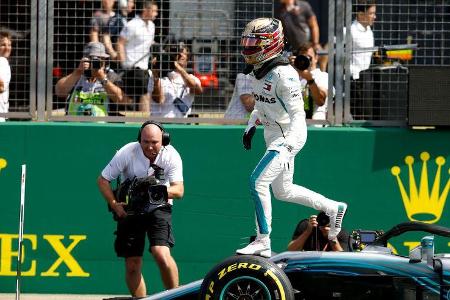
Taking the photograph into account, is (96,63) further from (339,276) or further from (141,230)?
(339,276)

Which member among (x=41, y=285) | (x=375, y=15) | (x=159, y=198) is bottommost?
(x=41, y=285)

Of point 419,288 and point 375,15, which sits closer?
point 419,288

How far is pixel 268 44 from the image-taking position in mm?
8250

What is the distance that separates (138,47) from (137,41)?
6cm

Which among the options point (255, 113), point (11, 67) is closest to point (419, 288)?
point (255, 113)

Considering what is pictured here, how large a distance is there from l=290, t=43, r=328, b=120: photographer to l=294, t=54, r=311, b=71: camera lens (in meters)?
0.17

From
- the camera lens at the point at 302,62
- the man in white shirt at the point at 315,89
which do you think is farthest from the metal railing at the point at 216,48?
the camera lens at the point at 302,62

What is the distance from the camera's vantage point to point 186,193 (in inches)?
430

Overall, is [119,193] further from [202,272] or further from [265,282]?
[265,282]

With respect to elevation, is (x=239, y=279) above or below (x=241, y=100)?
below

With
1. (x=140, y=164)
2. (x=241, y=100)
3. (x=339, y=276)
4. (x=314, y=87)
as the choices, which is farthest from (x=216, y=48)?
(x=339, y=276)

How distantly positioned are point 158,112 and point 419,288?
435 cm

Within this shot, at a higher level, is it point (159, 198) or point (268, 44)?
point (268, 44)

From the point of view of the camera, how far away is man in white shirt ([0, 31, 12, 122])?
10.9 m
